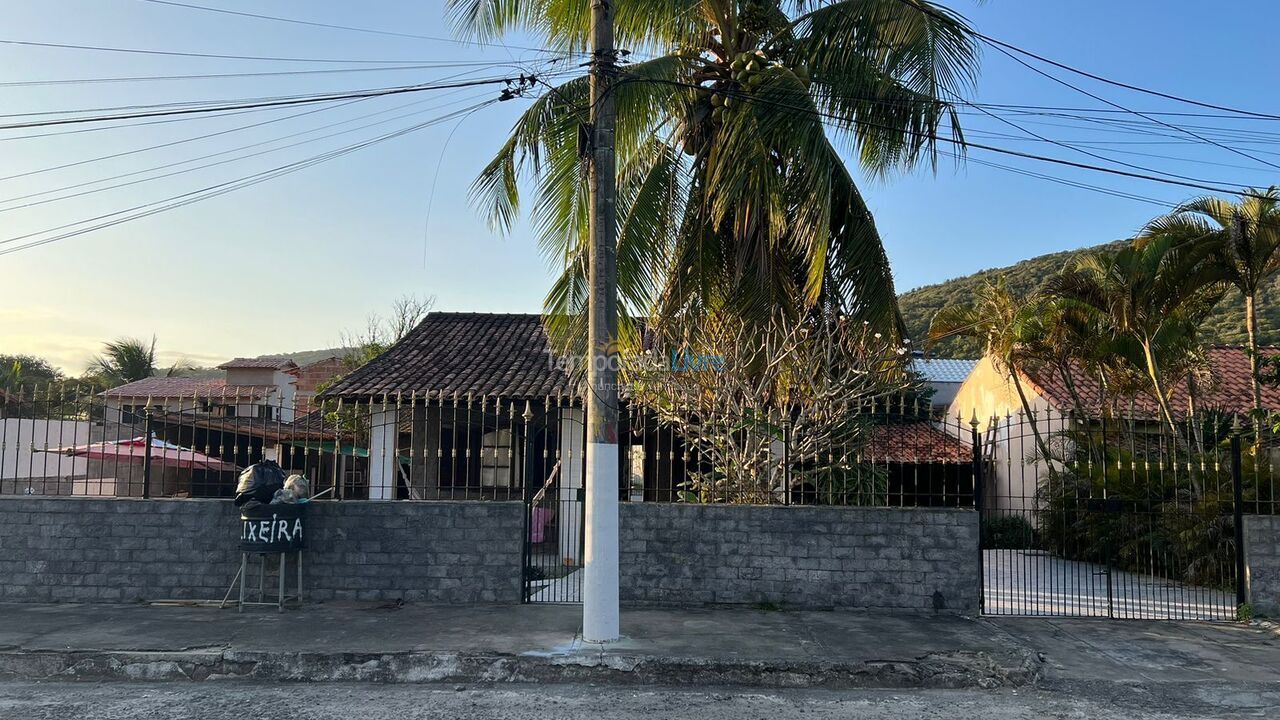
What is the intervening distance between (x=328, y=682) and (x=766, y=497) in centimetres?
490

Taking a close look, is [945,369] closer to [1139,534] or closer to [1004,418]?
[1004,418]

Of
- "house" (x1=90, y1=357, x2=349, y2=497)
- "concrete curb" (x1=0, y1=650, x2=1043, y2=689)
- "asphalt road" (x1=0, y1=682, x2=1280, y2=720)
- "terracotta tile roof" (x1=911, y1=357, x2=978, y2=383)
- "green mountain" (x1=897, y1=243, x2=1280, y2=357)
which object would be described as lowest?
"asphalt road" (x1=0, y1=682, x2=1280, y2=720)

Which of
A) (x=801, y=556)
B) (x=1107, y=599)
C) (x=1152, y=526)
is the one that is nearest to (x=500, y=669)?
(x=801, y=556)

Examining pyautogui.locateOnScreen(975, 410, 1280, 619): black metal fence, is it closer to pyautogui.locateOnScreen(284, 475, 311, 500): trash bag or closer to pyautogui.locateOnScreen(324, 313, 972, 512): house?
pyautogui.locateOnScreen(324, 313, 972, 512): house

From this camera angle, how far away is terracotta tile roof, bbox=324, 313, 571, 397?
13.7 metres

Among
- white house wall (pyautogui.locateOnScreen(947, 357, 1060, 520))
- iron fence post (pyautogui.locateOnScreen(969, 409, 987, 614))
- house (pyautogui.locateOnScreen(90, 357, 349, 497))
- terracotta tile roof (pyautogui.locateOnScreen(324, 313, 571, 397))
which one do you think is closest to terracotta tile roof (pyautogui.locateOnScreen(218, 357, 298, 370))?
house (pyautogui.locateOnScreen(90, 357, 349, 497))

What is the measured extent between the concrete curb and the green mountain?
53.9ft

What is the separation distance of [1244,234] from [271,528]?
1181cm

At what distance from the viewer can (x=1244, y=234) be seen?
11328 millimetres

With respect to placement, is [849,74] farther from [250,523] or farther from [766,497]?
[250,523]

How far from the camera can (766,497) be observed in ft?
32.9

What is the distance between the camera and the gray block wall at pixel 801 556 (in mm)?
9203

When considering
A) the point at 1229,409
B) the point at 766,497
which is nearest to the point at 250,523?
the point at 766,497

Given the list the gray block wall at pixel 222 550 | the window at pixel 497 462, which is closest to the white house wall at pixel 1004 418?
the window at pixel 497 462
